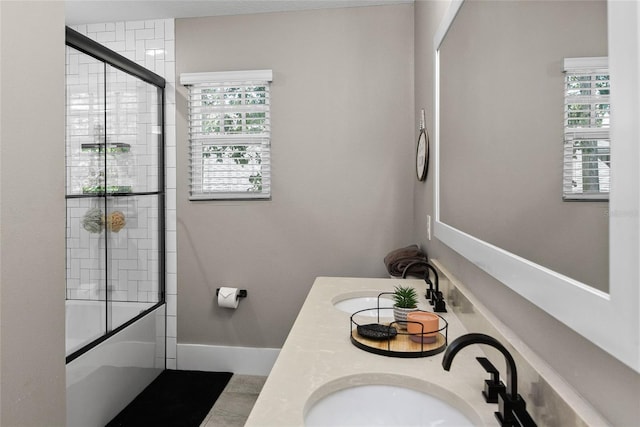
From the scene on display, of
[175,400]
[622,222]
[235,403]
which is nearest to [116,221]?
[175,400]

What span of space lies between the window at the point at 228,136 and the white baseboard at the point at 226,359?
1.11m

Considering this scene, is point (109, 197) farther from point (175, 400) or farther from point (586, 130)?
point (586, 130)

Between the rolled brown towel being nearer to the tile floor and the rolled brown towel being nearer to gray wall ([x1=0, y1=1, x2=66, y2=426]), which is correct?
the tile floor

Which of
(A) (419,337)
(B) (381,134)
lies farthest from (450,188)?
(B) (381,134)

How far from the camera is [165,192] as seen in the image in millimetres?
3055

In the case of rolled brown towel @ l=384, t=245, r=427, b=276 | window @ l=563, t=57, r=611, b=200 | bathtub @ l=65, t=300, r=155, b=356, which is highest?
window @ l=563, t=57, r=611, b=200

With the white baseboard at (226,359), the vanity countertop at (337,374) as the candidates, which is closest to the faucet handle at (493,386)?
the vanity countertop at (337,374)

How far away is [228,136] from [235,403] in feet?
5.85

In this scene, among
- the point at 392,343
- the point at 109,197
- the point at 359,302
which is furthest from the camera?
the point at 109,197

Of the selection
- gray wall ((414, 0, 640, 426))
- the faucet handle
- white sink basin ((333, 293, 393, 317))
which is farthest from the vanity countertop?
white sink basin ((333, 293, 393, 317))

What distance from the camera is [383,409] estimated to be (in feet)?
3.12

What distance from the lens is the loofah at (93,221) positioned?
7.61 ft

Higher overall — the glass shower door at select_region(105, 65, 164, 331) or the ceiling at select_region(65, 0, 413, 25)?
the ceiling at select_region(65, 0, 413, 25)

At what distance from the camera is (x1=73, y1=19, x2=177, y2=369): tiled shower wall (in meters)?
3.02
